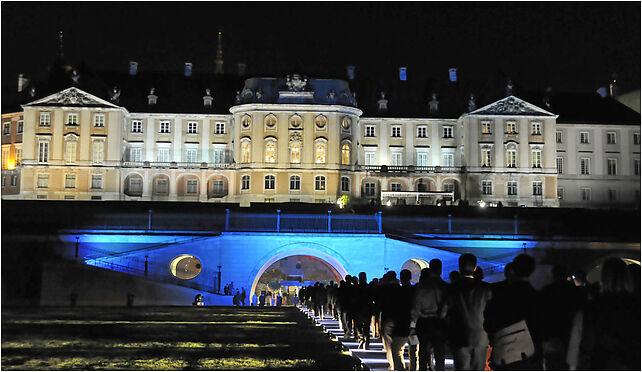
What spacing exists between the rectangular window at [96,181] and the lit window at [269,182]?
43.0 feet

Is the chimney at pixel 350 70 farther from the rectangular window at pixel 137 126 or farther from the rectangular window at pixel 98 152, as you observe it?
the rectangular window at pixel 98 152

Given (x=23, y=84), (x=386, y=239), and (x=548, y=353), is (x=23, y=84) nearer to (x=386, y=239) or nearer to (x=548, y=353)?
(x=386, y=239)

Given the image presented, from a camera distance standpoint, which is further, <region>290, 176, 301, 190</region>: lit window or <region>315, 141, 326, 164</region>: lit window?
<region>315, 141, 326, 164</region>: lit window

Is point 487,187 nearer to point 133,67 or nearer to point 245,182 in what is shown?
point 245,182

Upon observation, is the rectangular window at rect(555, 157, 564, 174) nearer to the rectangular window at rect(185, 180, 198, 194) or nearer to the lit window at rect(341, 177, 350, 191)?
the lit window at rect(341, 177, 350, 191)

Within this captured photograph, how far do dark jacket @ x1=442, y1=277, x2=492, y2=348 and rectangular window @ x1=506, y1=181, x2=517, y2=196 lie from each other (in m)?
65.0

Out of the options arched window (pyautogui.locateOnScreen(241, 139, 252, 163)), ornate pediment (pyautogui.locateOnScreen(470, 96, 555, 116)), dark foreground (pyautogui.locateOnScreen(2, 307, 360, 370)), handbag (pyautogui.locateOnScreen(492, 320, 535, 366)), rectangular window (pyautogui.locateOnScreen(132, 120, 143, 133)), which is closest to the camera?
handbag (pyautogui.locateOnScreen(492, 320, 535, 366))

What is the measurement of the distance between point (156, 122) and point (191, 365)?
207 ft

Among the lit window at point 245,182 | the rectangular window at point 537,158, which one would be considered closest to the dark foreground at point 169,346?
the lit window at point 245,182

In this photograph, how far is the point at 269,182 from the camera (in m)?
70.8

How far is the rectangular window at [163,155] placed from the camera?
73812 mm

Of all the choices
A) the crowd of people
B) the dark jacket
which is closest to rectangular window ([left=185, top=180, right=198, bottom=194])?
the crowd of people

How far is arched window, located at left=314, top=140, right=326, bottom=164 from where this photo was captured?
7169 cm

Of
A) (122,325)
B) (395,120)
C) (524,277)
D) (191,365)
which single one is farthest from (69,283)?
(395,120)
